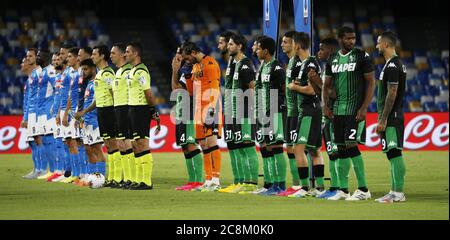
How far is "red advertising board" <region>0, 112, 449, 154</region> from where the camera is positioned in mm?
28297

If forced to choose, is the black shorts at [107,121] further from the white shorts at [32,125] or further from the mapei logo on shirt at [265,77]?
the white shorts at [32,125]

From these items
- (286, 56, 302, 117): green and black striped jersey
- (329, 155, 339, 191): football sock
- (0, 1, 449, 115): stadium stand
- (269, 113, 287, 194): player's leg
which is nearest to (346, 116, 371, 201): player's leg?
(329, 155, 339, 191): football sock

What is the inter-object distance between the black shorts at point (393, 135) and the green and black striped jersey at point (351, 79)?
0.51 m

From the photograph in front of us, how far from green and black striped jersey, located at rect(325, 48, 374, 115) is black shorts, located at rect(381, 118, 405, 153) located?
19.9 inches

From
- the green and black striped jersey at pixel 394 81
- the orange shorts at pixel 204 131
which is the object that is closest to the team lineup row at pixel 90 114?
the orange shorts at pixel 204 131

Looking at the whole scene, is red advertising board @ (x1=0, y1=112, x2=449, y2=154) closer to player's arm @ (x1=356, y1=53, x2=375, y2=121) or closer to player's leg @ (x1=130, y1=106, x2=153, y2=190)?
player's leg @ (x1=130, y1=106, x2=153, y2=190)

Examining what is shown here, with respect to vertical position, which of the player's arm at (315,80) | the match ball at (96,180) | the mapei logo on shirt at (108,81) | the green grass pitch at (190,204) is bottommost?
the green grass pitch at (190,204)

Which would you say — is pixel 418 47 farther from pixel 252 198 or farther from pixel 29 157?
pixel 252 198

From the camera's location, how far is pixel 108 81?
16.9 m

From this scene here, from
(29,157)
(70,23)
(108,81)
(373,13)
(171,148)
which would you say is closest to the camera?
(108,81)

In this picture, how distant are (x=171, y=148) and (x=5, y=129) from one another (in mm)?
4689

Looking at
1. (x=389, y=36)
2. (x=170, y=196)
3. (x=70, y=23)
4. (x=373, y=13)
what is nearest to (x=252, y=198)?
(x=170, y=196)

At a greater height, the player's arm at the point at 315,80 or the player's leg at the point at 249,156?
the player's arm at the point at 315,80

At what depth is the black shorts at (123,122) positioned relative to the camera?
16453 millimetres
